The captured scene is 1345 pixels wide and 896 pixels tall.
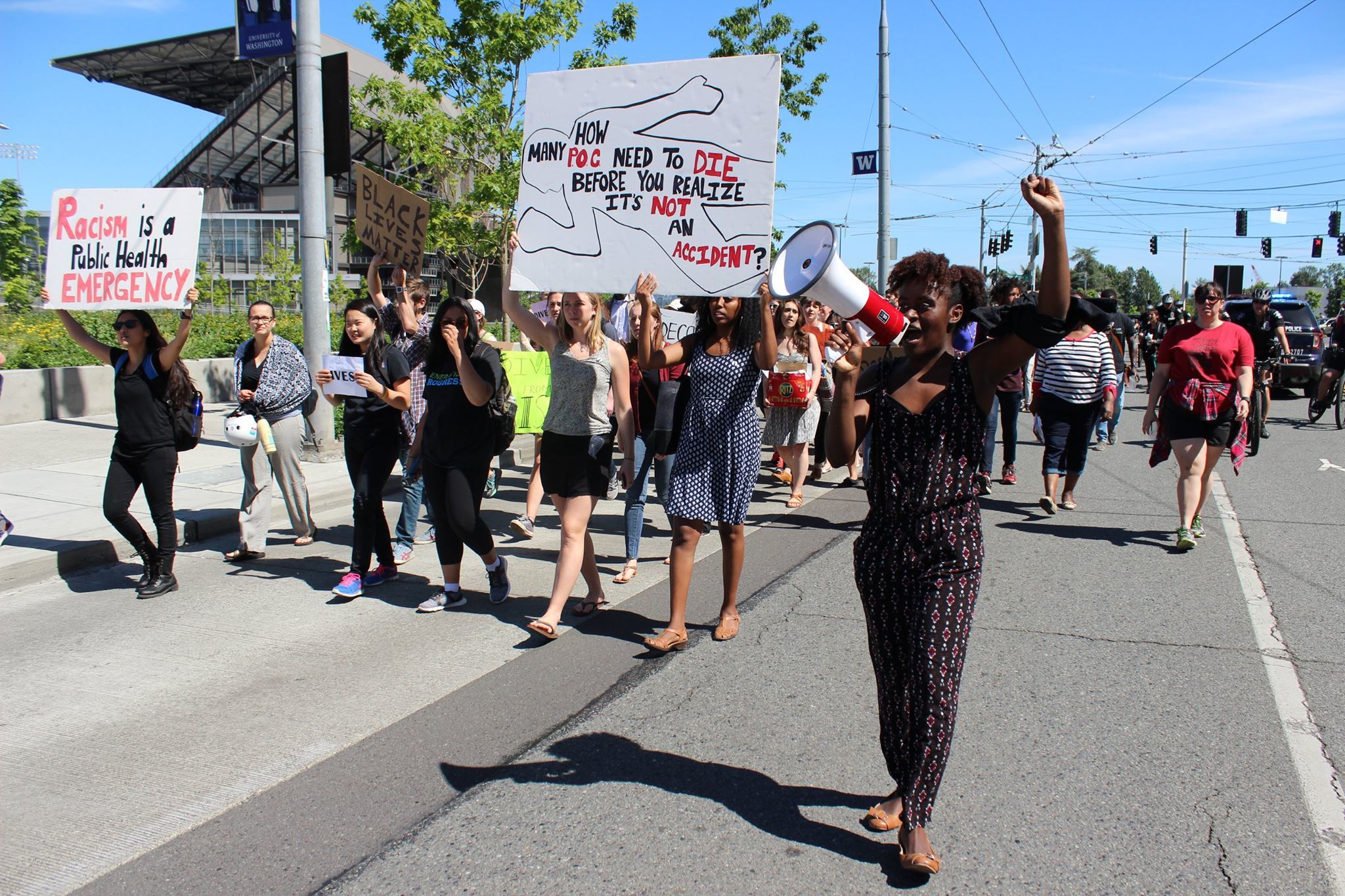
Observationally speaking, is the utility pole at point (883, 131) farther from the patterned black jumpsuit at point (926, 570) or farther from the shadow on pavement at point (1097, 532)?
the patterned black jumpsuit at point (926, 570)

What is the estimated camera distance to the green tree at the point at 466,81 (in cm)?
1736

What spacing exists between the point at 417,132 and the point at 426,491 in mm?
13213

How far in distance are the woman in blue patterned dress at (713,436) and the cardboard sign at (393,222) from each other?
2858mm

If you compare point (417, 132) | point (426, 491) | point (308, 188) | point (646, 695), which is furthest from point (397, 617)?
point (417, 132)

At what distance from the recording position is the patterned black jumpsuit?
9.80ft

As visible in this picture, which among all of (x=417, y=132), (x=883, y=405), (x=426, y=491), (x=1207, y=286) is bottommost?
(x=426, y=491)

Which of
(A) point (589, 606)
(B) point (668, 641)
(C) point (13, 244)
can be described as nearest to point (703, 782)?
(B) point (668, 641)

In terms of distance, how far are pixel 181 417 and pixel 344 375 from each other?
46.9 inches

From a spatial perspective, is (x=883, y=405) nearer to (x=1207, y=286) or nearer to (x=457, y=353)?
(x=457, y=353)

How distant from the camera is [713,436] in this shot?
5.08 meters

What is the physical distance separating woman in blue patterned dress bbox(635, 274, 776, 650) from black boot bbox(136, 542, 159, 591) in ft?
10.5

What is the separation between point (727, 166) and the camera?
454 cm

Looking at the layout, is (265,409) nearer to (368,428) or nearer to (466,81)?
(368,428)

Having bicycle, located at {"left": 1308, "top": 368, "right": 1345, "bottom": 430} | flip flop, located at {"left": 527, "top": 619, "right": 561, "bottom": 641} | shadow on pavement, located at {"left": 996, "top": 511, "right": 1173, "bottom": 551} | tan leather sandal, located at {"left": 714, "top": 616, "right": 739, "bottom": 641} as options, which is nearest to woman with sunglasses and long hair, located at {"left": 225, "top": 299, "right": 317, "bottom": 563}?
flip flop, located at {"left": 527, "top": 619, "right": 561, "bottom": 641}
